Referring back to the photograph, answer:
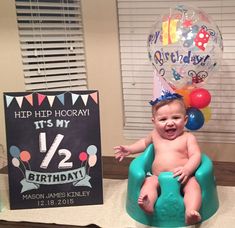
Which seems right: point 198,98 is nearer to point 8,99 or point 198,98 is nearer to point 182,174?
point 182,174

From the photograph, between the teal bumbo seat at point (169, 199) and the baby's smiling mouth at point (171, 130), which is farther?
the baby's smiling mouth at point (171, 130)

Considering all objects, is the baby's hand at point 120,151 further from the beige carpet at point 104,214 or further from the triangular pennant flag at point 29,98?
the triangular pennant flag at point 29,98

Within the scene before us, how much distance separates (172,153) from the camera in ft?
4.71

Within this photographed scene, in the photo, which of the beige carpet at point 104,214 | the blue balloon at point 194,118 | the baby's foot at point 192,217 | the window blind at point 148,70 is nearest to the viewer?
the baby's foot at point 192,217

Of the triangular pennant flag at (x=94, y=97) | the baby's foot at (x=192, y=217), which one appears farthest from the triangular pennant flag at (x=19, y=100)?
the baby's foot at (x=192, y=217)

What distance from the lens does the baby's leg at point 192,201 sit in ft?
3.92

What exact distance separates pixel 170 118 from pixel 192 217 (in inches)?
15.9

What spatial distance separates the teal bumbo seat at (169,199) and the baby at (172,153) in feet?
0.08

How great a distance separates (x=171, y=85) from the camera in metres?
1.71

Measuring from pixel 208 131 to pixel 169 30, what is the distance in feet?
→ 2.84

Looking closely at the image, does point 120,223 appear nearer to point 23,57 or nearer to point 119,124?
point 119,124

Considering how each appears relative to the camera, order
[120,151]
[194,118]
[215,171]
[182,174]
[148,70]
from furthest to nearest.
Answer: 1. [148,70]
2. [215,171]
3. [194,118]
4. [120,151]
5. [182,174]

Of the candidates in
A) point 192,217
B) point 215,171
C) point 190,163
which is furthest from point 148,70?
point 192,217

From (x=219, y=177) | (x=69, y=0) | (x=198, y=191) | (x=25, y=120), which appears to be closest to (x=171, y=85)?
(x=219, y=177)
